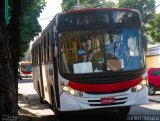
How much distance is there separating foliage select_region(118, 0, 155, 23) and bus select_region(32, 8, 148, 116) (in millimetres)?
45518

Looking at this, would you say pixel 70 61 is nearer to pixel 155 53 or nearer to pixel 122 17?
pixel 122 17

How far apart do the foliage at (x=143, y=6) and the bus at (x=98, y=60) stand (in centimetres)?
4552

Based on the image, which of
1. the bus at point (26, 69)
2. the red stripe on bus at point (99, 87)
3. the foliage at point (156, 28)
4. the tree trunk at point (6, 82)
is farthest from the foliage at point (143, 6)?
the tree trunk at point (6, 82)

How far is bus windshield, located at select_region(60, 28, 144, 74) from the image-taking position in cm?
1219

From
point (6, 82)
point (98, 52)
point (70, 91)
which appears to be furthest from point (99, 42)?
point (6, 82)

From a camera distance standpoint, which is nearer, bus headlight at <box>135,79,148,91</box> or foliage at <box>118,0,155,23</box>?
bus headlight at <box>135,79,148,91</box>

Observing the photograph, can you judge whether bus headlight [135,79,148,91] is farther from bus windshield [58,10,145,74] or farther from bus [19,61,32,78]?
bus [19,61,32,78]

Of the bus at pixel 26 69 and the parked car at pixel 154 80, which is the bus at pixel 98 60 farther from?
the bus at pixel 26 69

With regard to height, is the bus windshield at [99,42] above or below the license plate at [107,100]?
above

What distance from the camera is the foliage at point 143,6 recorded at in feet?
189

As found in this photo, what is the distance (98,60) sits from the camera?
40.0ft

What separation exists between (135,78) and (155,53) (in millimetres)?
40582

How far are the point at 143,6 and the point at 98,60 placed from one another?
4756 cm

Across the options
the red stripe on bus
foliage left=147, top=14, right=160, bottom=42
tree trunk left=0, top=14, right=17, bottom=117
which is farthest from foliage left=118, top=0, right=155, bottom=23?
tree trunk left=0, top=14, right=17, bottom=117
